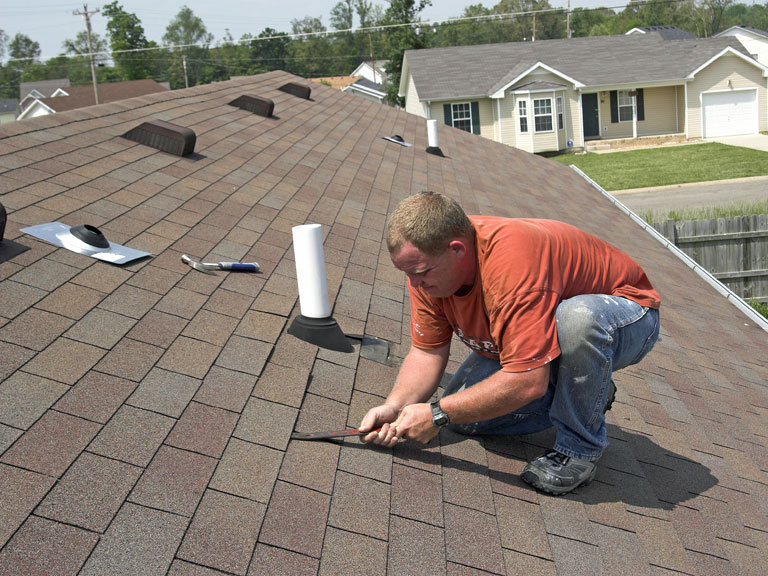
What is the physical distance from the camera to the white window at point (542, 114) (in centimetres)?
3191

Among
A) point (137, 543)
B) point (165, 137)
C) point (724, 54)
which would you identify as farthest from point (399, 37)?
point (137, 543)

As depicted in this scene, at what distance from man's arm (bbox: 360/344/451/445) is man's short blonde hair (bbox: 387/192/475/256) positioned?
66 cm

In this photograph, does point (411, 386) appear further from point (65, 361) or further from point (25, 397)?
point (25, 397)

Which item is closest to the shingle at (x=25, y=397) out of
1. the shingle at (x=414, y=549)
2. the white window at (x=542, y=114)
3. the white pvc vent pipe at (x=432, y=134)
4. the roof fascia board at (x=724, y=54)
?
the shingle at (x=414, y=549)

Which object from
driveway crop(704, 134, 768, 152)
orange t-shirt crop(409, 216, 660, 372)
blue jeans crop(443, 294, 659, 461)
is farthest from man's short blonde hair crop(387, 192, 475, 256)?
driveway crop(704, 134, 768, 152)

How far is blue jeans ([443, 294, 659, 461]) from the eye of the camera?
2812 mm

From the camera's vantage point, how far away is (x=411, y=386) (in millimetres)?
3107

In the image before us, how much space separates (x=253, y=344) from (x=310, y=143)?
546 cm

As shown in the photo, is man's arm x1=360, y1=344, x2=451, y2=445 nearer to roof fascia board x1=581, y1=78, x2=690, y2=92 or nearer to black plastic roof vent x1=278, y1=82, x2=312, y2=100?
black plastic roof vent x1=278, y1=82, x2=312, y2=100

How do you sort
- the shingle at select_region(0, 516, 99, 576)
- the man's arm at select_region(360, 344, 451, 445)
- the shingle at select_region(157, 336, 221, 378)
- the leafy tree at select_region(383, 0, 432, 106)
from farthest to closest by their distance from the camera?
the leafy tree at select_region(383, 0, 432, 106)
the shingle at select_region(157, 336, 221, 378)
the man's arm at select_region(360, 344, 451, 445)
the shingle at select_region(0, 516, 99, 576)

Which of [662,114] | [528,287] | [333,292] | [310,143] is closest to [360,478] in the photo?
[528,287]

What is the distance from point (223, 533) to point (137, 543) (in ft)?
0.81

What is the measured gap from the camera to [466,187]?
886cm

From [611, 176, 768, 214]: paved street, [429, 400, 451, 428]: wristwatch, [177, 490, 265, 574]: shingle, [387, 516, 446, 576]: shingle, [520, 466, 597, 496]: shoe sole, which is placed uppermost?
[177, 490, 265, 574]: shingle
